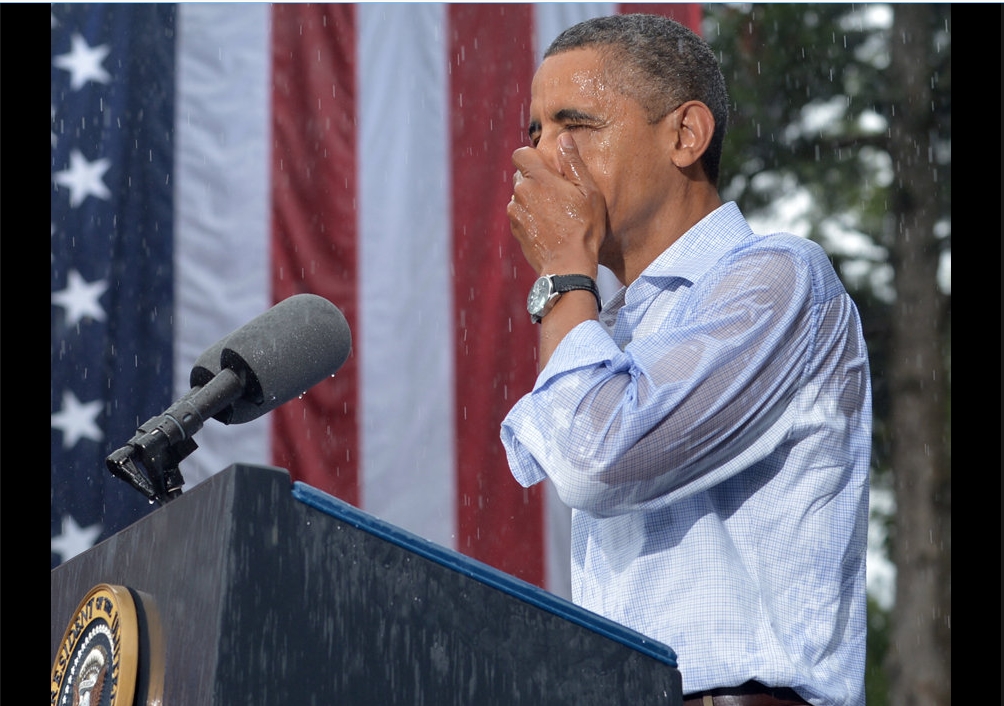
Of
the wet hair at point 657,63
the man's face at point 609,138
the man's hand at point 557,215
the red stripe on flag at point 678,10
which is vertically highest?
the red stripe on flag at point 678,10

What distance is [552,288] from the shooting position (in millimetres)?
2012

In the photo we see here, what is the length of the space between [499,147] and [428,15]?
738mm

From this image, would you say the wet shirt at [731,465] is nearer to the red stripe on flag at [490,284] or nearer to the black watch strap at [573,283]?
the black watch strap at [573,283]

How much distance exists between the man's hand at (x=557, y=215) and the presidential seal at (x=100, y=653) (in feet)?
3.04

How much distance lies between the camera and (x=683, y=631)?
1855 mm

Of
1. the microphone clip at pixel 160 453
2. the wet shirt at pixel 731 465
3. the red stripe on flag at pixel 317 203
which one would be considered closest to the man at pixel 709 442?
the wet shirt at pixel 731 465

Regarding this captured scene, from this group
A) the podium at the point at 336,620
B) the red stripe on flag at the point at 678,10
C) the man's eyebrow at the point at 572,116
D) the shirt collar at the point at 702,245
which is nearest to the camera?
the podium at the point at 336,620

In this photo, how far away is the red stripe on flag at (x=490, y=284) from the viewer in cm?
518

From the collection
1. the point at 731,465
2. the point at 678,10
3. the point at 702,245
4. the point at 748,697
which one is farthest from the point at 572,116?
the point at 678,10

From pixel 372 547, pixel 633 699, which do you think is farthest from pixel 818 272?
pixel 372 547

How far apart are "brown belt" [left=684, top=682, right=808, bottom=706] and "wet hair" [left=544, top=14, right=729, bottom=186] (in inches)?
44.7

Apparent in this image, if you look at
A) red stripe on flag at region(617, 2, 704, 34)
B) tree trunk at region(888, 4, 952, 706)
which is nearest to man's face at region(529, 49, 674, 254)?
red stripe on flag at region(617, 2, 704, 34)

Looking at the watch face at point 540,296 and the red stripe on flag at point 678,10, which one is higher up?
the red stripe on flag at point 678,10

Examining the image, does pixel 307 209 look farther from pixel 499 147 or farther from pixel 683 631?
pixel 683 631
